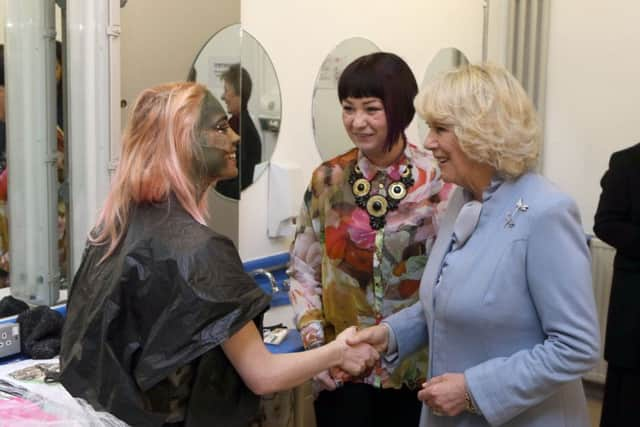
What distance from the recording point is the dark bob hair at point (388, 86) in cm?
201

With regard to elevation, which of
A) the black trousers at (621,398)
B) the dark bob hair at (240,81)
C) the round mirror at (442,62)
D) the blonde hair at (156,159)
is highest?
the round mirror at (442,62)

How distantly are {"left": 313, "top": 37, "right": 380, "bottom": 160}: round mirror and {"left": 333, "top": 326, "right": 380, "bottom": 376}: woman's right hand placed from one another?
59.2 inches

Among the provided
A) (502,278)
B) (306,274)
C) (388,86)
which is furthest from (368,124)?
(502,278)

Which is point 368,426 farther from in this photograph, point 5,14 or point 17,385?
point 5,14

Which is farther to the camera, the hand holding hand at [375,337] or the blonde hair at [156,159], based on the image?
the hand holding hand at [375,337]

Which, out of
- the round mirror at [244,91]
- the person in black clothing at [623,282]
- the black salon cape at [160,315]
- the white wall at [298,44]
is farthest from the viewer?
the white wall at [298,44]

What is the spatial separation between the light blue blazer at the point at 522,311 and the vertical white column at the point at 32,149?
4.10ft

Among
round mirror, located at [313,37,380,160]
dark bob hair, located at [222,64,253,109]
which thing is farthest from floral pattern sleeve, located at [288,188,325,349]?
round mirror, located at [313,37,380,160]

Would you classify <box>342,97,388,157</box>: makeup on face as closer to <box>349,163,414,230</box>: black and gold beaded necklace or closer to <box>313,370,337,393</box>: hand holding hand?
<box>349,163,414,230</box>: black and gold beaded necklace

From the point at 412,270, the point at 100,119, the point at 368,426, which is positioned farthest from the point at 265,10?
the point at 368,426

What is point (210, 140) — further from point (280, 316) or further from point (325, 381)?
point (280, 316)

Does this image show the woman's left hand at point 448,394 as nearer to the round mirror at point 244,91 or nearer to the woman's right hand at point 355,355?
the woman's right hand at point 355,355

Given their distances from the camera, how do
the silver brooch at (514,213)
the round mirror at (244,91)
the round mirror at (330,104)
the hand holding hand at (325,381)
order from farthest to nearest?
the round mirror at (330,104), the round mirror at (244,91), the hand holding hand at (325,381), the silver brooch at (514,213)

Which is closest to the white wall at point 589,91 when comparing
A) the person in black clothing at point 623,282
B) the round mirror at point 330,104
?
the person in black clothing at point 623,282
